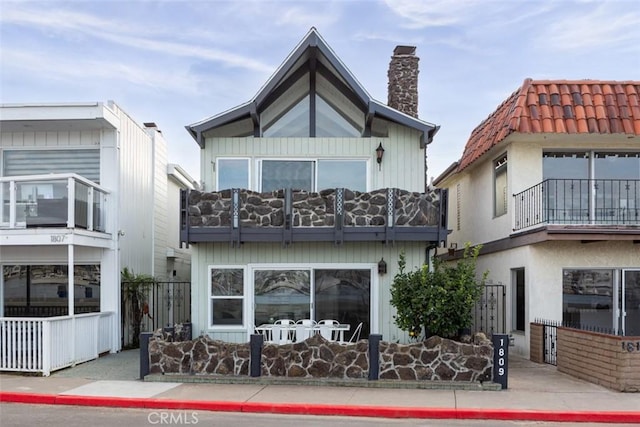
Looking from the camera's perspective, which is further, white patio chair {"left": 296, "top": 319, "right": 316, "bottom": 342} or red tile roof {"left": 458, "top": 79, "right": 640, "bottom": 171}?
red tile roof {"left": 458, "top": 79, "right": 640, "bottom": 171}

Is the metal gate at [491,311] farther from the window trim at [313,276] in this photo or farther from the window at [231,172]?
the window at [231,172]

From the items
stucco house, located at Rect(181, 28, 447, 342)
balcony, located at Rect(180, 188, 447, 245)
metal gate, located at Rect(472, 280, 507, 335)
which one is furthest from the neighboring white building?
metal gate, located at Rect(472, 280, 507, 335)

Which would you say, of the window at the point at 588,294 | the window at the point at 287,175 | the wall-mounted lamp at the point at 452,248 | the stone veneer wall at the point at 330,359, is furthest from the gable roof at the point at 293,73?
the wall-mounted lamp at the point at 452,248

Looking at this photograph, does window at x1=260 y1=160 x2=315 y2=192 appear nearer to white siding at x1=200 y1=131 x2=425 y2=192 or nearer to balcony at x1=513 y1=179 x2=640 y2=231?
white siding at x1=200 y1=131 x2=425 y2=192

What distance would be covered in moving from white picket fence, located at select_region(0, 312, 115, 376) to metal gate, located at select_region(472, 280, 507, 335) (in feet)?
33.2

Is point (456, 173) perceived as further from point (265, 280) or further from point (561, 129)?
point (265, 280)

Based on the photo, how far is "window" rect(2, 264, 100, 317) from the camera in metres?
16.2

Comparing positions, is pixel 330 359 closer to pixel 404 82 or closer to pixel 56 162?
pixel 404 82

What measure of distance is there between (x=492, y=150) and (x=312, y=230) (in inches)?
224

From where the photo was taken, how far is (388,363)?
1157cm

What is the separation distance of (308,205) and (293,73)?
3355 mm

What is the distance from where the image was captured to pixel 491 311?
1764 cm

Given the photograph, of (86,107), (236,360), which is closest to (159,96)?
(86,107)

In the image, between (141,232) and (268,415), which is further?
(141,232)
